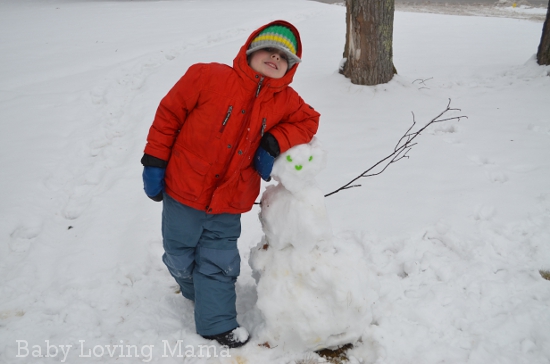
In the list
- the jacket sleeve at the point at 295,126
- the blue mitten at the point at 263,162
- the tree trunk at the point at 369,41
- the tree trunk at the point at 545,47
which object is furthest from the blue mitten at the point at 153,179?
the tree trunk at the point at 545,47

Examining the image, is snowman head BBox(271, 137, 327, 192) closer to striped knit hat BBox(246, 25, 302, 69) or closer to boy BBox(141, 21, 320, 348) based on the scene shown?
boy BBox(141, 21, 320, 348)

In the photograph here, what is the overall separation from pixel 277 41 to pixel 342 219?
1.63m

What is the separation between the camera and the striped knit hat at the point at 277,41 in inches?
68.9

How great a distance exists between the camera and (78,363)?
195cm

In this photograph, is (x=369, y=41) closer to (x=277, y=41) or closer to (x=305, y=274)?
(x=277, y=41)

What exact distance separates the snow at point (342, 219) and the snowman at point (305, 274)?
0.15ft

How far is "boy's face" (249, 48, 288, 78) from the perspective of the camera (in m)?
1.77

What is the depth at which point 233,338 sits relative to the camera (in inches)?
80.0

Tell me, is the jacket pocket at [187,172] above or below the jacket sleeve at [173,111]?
below

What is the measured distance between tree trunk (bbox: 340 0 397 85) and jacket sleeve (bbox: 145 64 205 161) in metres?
3.65

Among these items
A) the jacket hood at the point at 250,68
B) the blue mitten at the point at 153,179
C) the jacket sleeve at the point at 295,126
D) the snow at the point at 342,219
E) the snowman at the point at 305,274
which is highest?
the jacket hood at the point at 250,68

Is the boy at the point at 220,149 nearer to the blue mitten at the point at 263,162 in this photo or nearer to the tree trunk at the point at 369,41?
the blue mitten at the point at 263,162

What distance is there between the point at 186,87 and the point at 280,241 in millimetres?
908

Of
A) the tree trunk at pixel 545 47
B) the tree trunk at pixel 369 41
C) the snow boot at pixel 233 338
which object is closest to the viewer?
the snow boot at pixel 233 338
